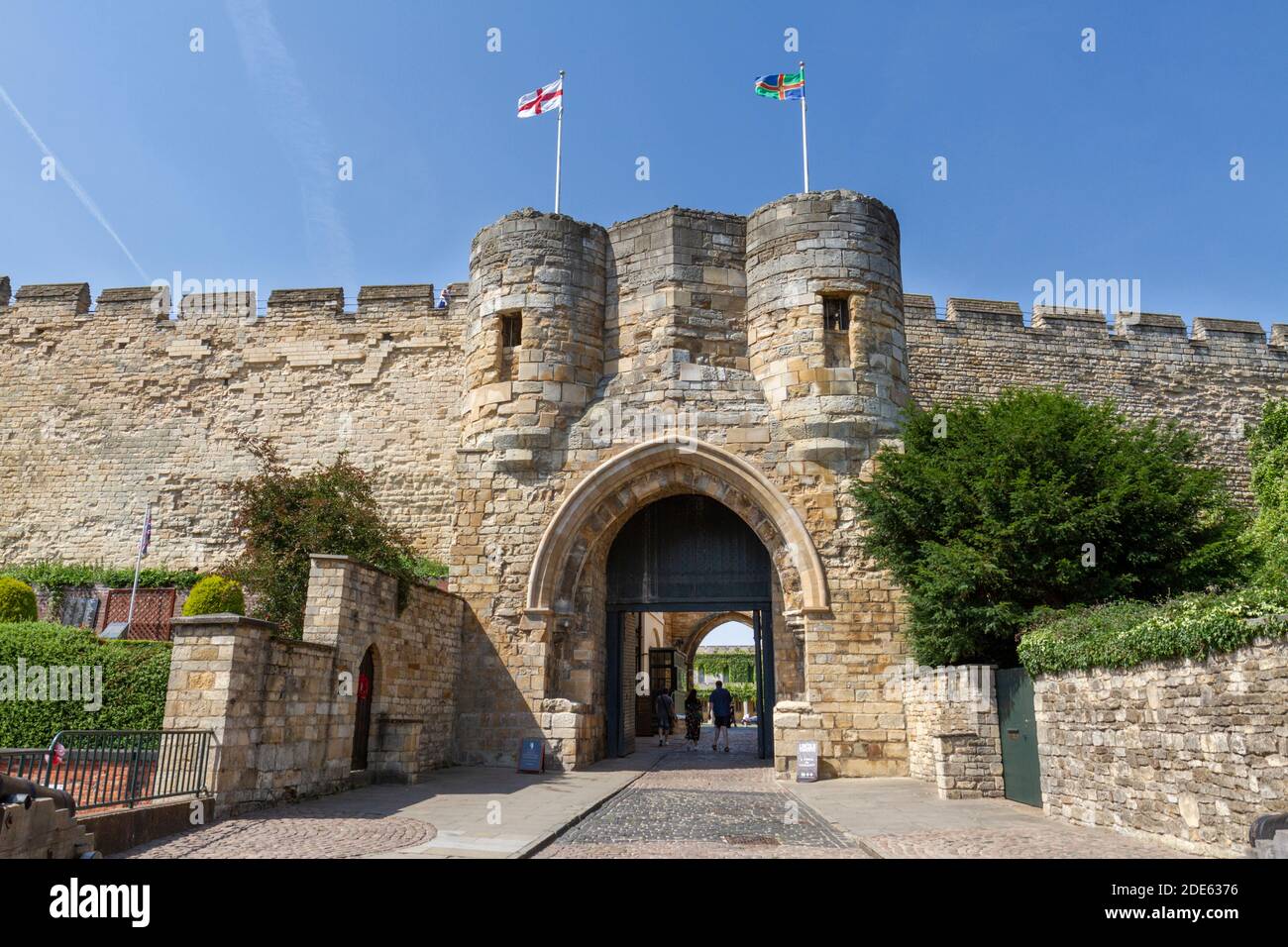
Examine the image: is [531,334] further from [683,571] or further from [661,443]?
[683,571]

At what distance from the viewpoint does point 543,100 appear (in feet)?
45.8

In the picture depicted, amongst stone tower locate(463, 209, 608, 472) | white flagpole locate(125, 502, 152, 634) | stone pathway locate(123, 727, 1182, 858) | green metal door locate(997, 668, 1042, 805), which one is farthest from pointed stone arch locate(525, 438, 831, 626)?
white flagpole locate(125, 502, 152, 634)

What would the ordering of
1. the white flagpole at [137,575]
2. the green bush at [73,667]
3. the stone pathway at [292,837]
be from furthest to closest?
the white flagpole at [137,575]
the green bush at [73,667]
the stone pathway at [292,837]

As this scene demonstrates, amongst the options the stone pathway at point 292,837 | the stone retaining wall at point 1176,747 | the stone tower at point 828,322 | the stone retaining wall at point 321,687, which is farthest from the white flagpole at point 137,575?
the stone retaining wall at point 1176,747

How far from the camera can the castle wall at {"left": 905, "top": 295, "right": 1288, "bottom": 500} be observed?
18875 millimetres

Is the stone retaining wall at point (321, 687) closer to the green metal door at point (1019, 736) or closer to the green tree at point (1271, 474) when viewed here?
the green metal door at point (1019, 736)

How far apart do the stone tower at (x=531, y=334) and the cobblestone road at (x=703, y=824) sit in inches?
202

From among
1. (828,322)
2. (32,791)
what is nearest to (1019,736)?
(828,322)

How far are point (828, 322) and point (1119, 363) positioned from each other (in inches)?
400

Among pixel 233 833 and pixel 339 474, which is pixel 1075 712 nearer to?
pixel 233 833

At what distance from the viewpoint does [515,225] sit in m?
13.4

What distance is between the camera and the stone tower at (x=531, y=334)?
1275 cm

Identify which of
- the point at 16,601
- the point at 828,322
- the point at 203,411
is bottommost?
the point at 16,601

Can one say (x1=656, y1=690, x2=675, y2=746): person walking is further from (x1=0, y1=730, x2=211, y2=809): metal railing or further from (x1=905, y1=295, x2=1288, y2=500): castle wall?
(x1=0, y1=730, x2=211, y2=809): metal railing
